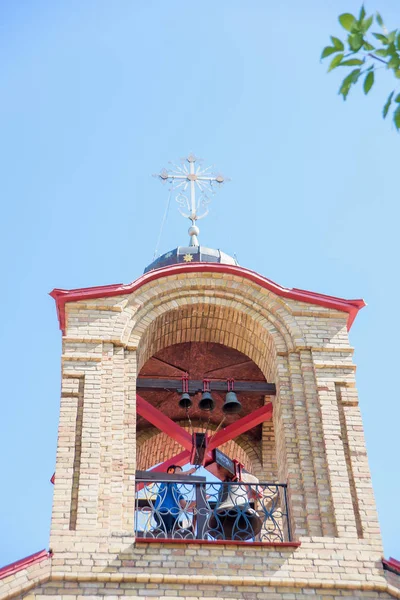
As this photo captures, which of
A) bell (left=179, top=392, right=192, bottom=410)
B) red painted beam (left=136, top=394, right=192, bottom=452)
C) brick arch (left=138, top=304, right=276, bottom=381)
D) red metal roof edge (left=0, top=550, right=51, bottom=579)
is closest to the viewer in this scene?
red metal roof edge (left=0, top=550, right=51, bottom=579)

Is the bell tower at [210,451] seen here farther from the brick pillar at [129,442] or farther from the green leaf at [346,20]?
the green leaf at [346,20]

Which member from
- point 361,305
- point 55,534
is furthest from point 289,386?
point 55,534

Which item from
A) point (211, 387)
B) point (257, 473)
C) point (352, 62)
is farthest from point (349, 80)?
point (257, 473)

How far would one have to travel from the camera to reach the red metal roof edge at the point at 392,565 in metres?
9.35

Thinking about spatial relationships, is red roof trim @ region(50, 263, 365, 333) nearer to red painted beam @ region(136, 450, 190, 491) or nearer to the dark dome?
the dark dome

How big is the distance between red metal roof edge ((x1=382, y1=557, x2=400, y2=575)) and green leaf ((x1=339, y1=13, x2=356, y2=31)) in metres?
5.81

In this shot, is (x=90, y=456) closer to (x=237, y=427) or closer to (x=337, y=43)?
(x=237, y=427)

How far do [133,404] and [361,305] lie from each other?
298 centimetres

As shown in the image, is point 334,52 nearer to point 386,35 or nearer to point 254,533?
point 386,35

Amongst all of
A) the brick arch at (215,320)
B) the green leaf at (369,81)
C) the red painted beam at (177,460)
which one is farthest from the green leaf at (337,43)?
the red painted beam at (177,460)

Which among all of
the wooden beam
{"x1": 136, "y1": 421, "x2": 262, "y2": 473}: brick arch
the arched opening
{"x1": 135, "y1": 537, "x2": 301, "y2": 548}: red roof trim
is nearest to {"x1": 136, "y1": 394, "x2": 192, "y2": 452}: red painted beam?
the arched opening

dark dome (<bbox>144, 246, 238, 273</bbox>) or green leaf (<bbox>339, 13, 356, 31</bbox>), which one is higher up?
dark dome (<bbox>144, 246, 238, 273</bbox>)

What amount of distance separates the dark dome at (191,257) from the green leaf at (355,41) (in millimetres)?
7879

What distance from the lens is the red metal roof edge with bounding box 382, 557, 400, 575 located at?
935cm
